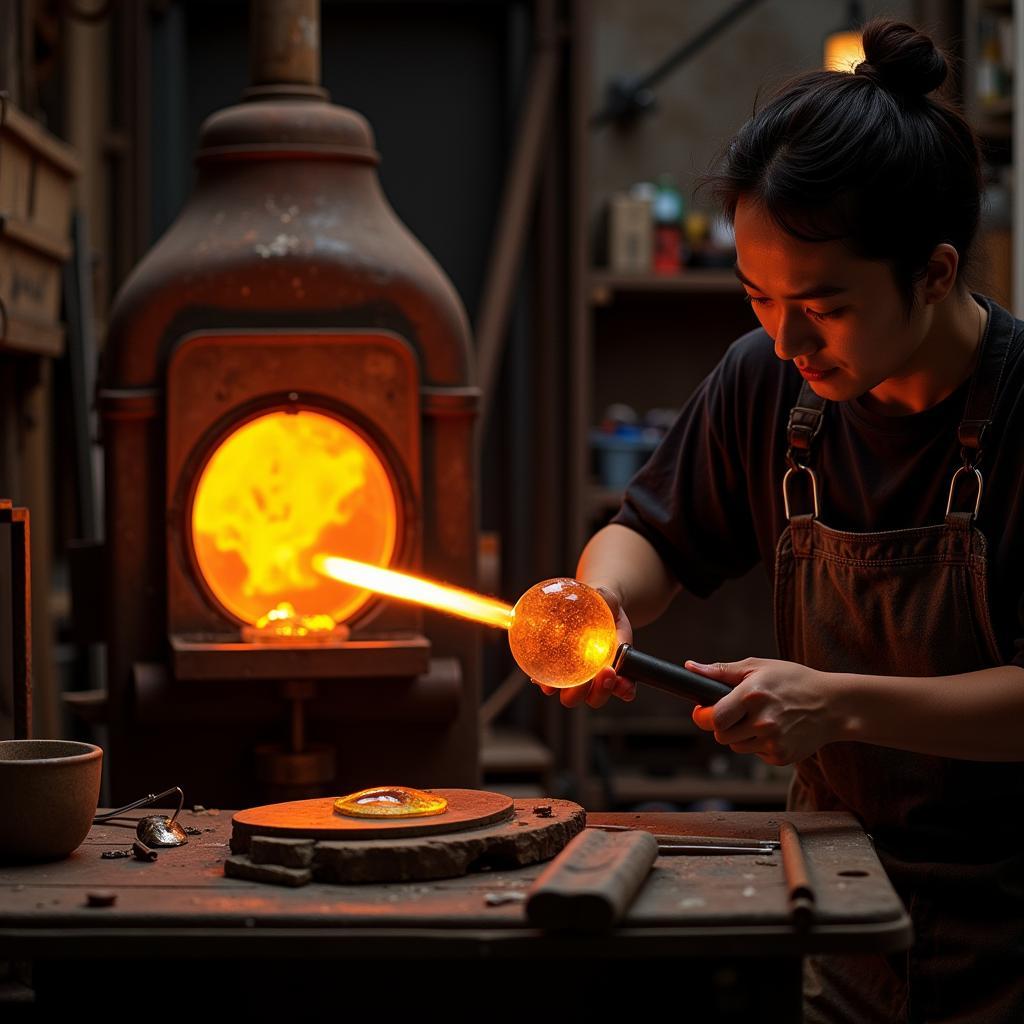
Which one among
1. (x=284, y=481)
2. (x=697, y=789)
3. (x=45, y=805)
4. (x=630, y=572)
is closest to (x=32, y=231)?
(x=284, y=481)

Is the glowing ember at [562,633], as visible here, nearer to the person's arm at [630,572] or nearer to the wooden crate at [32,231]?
the person's arm at [630,572]

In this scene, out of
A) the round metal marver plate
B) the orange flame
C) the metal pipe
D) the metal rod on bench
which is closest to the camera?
the round metal marver plate

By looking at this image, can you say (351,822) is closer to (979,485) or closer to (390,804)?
(390,804)

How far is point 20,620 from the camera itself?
1.83 meters

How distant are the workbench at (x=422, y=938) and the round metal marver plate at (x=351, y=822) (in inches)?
2.2

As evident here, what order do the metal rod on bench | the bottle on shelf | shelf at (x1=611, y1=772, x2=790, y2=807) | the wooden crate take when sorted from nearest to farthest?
the metal rod on bench < the wooden crate < shelf at (x1=611, y1=772, x2=790, y2=807) < the bottle on shelf

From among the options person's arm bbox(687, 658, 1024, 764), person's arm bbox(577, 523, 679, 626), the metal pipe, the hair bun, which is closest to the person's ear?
the hair bun

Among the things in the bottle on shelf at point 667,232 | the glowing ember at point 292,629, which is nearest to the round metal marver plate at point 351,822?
the glowing ember at point 292,629

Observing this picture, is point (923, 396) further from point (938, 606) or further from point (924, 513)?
point (938, 606)

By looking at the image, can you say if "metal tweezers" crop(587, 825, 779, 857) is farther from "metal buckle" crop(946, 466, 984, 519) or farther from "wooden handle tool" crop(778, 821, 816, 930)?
"metal buckle" crop(946, 466, 984, 519)

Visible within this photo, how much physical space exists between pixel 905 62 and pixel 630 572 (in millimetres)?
718

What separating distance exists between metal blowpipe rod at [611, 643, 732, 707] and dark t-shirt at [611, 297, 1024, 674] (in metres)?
0.33

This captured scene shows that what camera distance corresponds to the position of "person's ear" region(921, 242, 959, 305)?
173 centimetres

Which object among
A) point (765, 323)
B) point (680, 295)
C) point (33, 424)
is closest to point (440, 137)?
point (680, 295)
